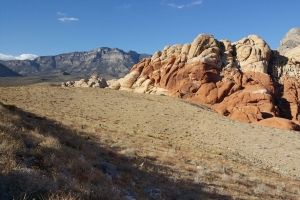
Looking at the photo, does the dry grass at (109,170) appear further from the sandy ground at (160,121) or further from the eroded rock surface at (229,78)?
the eroded rock surface at (229,78)

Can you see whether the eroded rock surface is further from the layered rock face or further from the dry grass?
the dry grass

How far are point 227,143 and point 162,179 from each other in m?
20.0

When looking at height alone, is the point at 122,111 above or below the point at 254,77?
below

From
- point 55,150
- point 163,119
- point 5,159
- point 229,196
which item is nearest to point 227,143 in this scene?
point 163,119

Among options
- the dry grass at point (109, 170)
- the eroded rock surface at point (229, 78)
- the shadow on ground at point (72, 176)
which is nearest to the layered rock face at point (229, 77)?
the eroded rock surface at point (229, 78)

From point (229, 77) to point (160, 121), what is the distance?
25392mm

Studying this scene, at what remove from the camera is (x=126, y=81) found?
2630 inches

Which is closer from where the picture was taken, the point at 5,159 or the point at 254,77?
the point at 5,159

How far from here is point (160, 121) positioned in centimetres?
3797

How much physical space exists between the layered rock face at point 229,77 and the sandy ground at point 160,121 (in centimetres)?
898

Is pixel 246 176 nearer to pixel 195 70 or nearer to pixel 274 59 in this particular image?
pixel 195 70

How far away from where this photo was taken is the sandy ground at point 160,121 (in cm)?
2775

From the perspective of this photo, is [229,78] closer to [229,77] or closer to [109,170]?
[229,77]

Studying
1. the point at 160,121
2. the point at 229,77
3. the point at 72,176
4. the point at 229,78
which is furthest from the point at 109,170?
the point at 229,77
